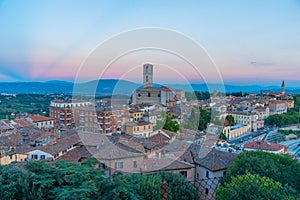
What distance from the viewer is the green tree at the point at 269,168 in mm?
4357

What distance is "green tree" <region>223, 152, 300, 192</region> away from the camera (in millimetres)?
4357

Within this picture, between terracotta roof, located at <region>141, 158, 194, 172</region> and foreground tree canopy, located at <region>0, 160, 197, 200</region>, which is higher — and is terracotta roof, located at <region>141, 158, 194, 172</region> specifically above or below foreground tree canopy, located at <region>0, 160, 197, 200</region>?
below

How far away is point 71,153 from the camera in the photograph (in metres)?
→ 6.08

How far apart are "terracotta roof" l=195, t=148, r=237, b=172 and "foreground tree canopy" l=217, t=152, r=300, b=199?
746 mm

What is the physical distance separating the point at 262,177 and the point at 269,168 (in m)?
0.53

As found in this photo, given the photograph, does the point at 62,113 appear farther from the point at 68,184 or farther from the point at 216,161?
the point at 68,184

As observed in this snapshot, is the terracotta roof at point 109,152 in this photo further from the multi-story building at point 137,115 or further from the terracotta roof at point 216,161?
the multi-story building at point 137,115

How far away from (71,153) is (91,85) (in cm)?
286

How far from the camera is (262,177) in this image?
401 centimetres

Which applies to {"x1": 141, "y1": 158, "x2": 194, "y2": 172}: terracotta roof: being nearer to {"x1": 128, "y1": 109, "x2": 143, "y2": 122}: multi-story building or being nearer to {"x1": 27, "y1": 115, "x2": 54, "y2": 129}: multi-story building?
{"x1": 128, "y1": 109, "x2": 143, "y2": 122}: multi-story building

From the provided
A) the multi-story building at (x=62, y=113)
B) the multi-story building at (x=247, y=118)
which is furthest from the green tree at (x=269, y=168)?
the multi-story building at (x=247, y=118)

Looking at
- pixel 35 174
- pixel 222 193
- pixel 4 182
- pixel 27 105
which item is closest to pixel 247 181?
pixel 222 193

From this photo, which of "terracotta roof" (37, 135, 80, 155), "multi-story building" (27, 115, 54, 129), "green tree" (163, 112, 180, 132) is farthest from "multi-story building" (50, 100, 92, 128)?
"terracotta roof" (37, 135, 80, 155)

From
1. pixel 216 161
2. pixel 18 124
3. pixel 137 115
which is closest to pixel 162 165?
pixel 216 161
